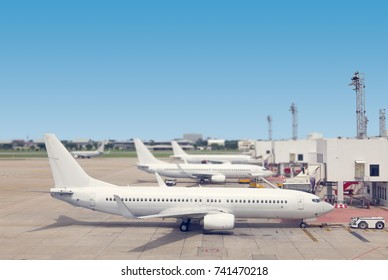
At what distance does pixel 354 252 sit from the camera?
89.9ft

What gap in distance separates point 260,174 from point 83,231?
4295 cm

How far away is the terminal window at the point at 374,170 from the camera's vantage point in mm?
46625

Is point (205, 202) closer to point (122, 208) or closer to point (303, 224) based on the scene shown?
point (122, 208)

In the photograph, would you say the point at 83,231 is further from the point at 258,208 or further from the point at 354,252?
the point at 354,252

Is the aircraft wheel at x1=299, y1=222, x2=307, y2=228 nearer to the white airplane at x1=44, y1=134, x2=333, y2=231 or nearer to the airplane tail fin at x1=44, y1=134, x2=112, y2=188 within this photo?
the white airplane at x1=44, y1=134, x2=333, y2=231

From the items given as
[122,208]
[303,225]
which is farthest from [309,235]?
[122,208]

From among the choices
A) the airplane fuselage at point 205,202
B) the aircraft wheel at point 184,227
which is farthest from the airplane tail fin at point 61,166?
the aircraft wheel at point 184,227

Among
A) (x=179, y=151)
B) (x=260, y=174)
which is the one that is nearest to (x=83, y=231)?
(x=260, y=174)

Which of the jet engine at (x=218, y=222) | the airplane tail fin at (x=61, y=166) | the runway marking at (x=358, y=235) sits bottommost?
the runway marking at (x=358, y=235)

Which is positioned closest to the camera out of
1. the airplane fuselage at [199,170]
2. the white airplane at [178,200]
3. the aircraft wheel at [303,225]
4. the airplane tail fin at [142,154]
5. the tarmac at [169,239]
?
the tarmac at [169,239]

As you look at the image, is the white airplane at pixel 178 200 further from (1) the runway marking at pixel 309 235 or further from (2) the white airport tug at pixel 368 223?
(2) the white airport tug at pixel 368 223

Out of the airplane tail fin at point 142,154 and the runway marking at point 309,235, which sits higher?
the airplane tail fin at point 142,154

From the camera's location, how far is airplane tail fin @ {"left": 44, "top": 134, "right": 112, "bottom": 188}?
34438 mm

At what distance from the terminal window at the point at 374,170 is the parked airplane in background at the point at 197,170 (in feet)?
83.2
